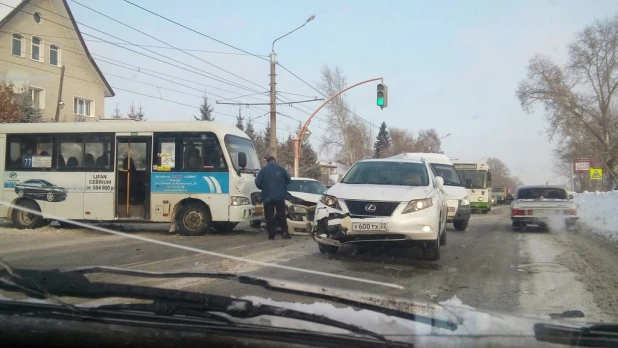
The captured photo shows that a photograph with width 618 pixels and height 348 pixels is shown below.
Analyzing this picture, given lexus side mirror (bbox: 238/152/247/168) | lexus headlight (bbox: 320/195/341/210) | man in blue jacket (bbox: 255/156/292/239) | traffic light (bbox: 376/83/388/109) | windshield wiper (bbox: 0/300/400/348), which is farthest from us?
traffic light (bbox: 376/83/388/109)

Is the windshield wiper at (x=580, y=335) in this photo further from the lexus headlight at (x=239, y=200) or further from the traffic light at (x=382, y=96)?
the traffic light at (x=382, y=96)

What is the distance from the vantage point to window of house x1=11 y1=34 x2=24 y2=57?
23.8 metres

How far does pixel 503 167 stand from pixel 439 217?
348ft

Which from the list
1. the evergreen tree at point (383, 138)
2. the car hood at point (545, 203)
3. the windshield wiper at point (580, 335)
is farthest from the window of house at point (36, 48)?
the evergreen tree at point (383, 138)

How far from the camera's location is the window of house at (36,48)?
2475 centimetres

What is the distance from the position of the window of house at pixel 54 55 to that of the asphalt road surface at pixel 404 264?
1608cm

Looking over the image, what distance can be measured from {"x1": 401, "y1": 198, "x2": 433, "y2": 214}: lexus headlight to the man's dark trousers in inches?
168

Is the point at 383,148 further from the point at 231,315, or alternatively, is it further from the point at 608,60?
the point at 231,315

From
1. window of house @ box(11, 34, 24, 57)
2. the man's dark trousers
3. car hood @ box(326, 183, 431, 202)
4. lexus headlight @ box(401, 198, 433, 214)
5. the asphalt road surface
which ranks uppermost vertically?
window of house @ box(11, 34, 24, 57)

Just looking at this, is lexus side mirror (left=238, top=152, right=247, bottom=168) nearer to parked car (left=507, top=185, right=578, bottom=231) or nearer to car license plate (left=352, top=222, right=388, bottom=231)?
car license plate (left=352, top=222, right=388, bottom=231)

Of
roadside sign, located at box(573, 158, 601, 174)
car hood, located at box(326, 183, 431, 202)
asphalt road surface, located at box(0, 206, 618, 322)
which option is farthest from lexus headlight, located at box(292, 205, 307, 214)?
roadside sign, located at box(573, 158, 601, 174)

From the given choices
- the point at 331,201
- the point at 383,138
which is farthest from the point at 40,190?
the point at 383,138

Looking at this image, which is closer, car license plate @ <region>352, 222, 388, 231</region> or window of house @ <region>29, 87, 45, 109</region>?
car license plate @ <region>352, 222, 388, 231</region>

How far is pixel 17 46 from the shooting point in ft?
79.0
